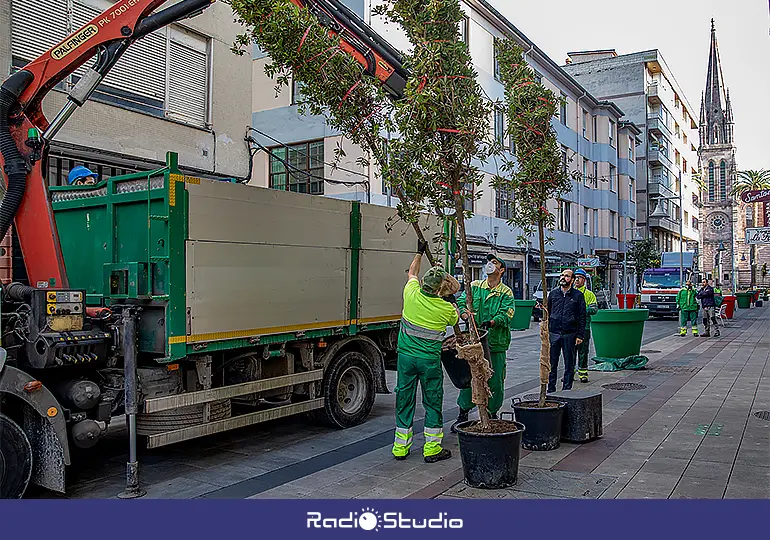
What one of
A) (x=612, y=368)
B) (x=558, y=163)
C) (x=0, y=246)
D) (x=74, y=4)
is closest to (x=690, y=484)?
(x=558, y=163)

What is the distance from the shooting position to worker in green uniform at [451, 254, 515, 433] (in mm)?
7684

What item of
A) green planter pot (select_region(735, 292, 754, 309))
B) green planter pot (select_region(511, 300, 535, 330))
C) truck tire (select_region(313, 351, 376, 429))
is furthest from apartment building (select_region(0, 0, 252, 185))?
green planter pot (select_region(735, 292, 754, 309))

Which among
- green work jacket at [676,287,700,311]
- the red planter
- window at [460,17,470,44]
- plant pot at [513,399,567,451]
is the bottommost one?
plant pot at [513,399,567,451]

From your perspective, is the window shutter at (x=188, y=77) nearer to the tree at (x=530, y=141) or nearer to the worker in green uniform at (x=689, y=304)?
the tree at (x=530, y=141)

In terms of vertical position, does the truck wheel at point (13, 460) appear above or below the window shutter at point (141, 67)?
below

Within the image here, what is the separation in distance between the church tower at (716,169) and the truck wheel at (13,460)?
6340 millimetres

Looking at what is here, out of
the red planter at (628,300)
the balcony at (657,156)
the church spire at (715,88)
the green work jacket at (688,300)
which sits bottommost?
the red planter at (628,300)

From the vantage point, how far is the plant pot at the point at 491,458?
18.4 feet

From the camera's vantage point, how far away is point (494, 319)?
25.1 ft

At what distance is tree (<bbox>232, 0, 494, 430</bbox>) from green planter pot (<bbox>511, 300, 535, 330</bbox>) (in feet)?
57.0

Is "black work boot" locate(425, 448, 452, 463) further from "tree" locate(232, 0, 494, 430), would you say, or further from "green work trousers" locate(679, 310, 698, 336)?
"green work trousers" locate(679, 310, 698, 336)

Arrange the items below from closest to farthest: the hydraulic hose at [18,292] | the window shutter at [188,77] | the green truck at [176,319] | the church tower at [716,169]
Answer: the green truck at [176,319] → the hydraulic hose at [18,292] → the church tower at [716,169] → the window shutter at [188,77]

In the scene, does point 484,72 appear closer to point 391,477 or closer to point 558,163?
point 558,163
